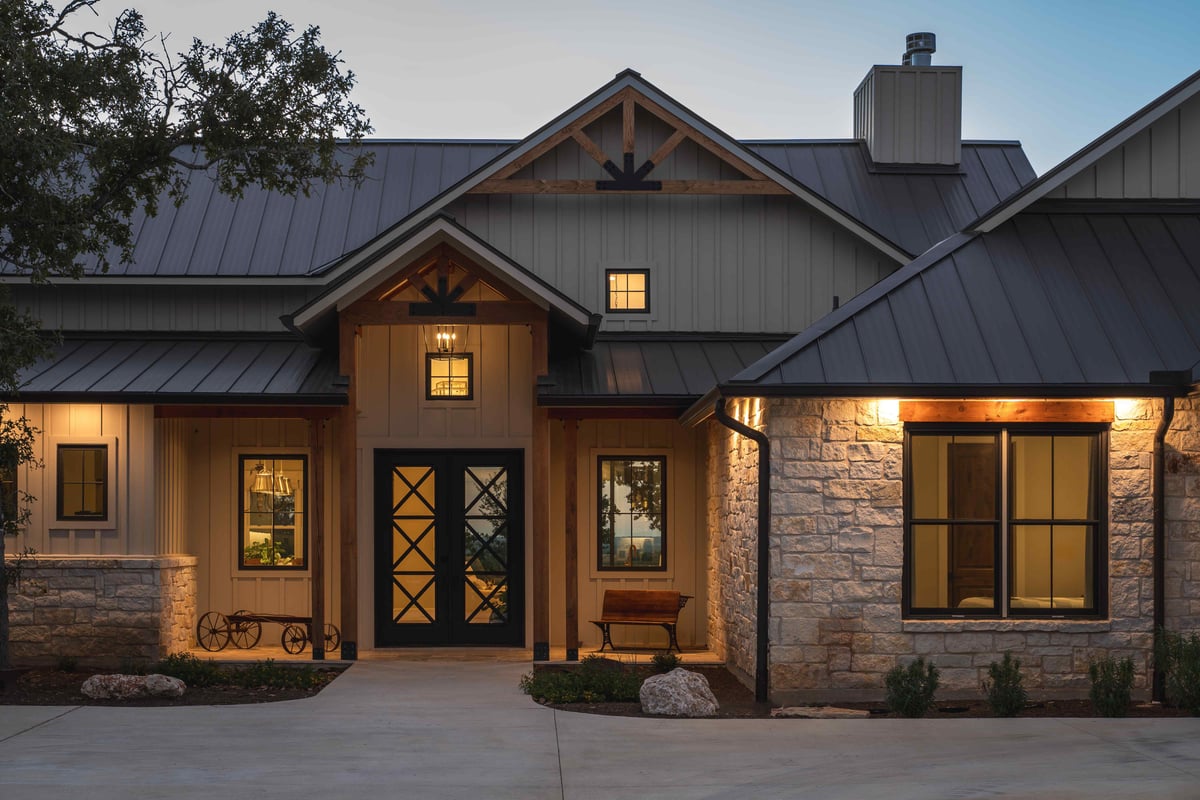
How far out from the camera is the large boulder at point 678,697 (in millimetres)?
11141

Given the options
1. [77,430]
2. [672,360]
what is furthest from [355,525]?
[672,360]

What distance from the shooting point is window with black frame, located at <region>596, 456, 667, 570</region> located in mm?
16141

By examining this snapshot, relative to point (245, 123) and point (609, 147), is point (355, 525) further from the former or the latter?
point (609, 147)

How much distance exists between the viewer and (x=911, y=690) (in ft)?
35.8

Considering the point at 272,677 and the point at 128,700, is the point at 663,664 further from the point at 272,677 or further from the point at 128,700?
the point at 128,700

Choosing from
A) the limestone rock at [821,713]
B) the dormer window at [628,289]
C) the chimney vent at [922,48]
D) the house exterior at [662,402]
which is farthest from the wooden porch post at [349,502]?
the chimney vent at [922,48]

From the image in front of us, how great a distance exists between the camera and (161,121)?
11633 mm

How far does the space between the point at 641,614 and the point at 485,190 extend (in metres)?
5.63

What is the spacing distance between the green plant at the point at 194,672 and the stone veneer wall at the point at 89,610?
132 centimetres

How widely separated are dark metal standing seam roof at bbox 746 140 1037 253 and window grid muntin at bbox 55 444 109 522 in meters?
9.45

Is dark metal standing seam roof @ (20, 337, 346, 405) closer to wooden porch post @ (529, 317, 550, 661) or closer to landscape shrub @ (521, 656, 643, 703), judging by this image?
wooden porch post @ (529, 317, 550, 661)

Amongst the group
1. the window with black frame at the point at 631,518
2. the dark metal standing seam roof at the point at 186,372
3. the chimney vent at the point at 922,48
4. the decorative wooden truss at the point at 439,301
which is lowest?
the window with black frame at the point at 631,518

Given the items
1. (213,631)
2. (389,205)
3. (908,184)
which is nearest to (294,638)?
(213,631)

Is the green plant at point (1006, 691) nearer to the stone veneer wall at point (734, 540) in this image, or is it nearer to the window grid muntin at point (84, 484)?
the stone veneer wall at point (734, 540)
